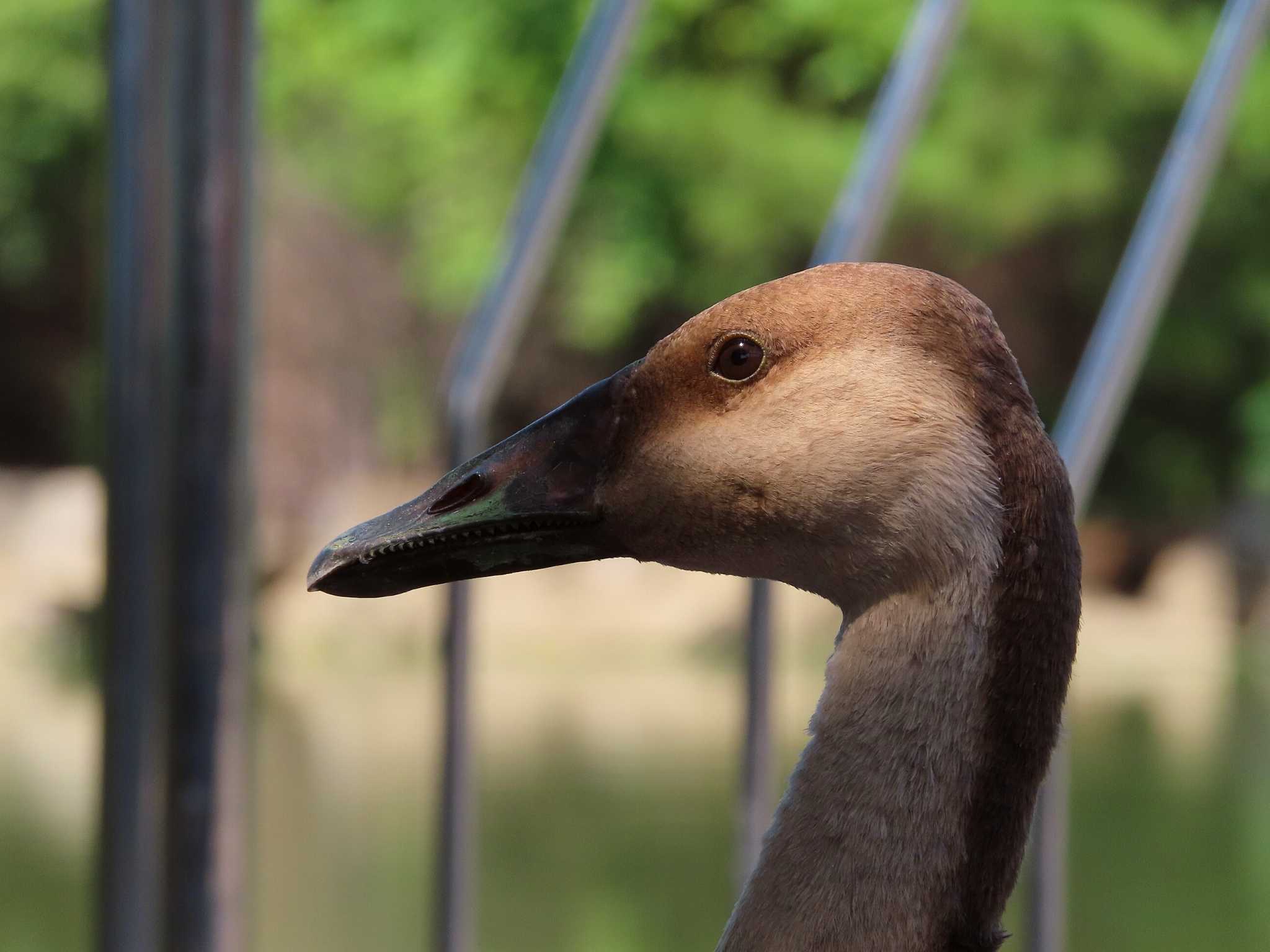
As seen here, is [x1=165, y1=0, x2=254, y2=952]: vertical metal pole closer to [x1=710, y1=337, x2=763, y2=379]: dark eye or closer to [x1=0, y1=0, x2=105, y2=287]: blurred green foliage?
[x1=710, y1=337, x2=763, y2=379]: dark eye

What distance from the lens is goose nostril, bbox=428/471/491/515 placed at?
76cm

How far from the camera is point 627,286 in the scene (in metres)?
5.12

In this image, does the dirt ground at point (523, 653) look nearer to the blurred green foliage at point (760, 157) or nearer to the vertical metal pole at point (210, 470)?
the blurred green foliage at point (760, 157)

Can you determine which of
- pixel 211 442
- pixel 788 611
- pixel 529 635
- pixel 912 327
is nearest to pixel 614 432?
pixel 912 327

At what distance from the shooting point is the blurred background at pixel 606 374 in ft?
15.1

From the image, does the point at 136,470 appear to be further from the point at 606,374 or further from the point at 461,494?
the point at 606,374

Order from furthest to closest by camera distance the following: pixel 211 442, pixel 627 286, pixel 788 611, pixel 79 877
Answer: pixel 788 611, pixel 627 286, pixel 79 877, pixel 211 442

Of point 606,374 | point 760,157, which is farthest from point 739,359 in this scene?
point 606,374

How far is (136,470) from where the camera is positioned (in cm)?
149

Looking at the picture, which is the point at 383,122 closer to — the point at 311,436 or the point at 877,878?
the point at 311,436

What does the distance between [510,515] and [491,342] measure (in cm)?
114

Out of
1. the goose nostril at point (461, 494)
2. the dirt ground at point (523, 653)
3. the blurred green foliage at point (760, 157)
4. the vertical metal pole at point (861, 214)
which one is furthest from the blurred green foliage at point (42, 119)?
the goose nostril at point (461, 494)

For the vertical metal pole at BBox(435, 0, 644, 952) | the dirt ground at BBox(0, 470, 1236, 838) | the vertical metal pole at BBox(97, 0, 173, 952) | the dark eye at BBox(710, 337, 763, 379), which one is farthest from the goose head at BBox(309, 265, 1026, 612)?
the dirt ground at BBox(0, 470, 1236, 838)

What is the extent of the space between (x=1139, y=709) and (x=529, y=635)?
2272 mm
